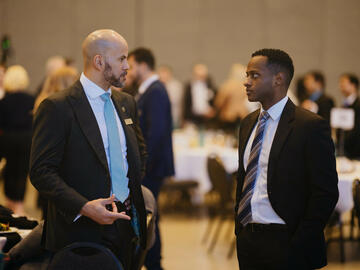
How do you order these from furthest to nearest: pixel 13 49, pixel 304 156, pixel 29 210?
pixel 13 49 → pixel 29 210 → pixel 304 156

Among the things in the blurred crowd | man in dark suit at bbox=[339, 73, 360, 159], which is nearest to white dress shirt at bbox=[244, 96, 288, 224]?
the blurred crowd

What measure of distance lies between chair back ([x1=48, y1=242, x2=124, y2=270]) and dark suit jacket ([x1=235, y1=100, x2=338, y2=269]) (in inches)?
30.6

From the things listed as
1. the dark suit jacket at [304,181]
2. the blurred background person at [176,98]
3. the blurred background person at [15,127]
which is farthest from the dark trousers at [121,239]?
the blurred background person at [176,98]

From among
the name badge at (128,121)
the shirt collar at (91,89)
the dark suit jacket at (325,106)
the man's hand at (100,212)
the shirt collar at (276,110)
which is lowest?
the dark suit jacket at (325,106)

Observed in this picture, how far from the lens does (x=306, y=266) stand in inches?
110

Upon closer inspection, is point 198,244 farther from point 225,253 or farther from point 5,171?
point 5,171

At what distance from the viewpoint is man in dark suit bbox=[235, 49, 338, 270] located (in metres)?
2.76

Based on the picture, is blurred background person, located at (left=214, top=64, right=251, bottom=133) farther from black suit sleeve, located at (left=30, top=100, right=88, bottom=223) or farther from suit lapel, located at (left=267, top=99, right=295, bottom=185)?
black suit sleeve, located at (left=30, top=100, right=88, bottom=223)

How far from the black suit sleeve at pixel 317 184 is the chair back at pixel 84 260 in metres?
0.82

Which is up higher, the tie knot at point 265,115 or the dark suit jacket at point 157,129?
the tie knot at point 265,115

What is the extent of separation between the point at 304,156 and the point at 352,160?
3.45 metres

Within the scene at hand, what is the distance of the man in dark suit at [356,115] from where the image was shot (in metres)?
5.84

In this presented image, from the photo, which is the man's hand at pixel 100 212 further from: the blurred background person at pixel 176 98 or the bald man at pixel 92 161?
the blurred background person at pixel 176 98

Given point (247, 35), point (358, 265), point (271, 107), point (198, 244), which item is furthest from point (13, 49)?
point (271, 107)
